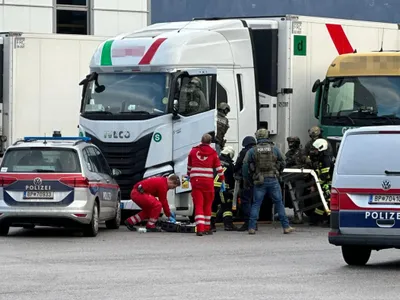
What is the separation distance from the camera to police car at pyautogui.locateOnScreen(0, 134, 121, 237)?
2044 cm

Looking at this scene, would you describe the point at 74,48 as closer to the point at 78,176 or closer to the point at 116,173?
the point at 116,173

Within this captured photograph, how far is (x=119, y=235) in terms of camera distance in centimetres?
2136

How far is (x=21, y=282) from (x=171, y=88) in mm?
8891

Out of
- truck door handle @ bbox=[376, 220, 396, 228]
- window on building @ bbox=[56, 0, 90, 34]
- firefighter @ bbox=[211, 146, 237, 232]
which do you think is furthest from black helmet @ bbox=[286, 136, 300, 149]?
window on building @ bbox=[56, 0, 90, 34]

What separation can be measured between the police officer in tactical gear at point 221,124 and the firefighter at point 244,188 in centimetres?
50

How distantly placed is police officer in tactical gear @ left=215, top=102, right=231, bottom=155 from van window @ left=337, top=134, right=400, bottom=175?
712cm

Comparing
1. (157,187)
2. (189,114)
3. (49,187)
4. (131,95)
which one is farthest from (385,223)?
(131,95)

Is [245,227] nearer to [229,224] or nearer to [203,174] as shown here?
[229,224]

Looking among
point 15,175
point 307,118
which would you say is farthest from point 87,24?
point 15,175

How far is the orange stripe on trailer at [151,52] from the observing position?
22.9m

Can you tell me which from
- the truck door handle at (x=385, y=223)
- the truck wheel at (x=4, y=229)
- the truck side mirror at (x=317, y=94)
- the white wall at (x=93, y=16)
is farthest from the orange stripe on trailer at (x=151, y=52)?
the white wall at (x=93, y=16)

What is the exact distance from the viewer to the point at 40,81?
29.5 m

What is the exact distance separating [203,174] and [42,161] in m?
2.73

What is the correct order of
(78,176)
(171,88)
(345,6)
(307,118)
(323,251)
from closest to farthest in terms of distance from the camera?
(323,251) < (78,176) < (171,88) < (307,118) < (345,6)
